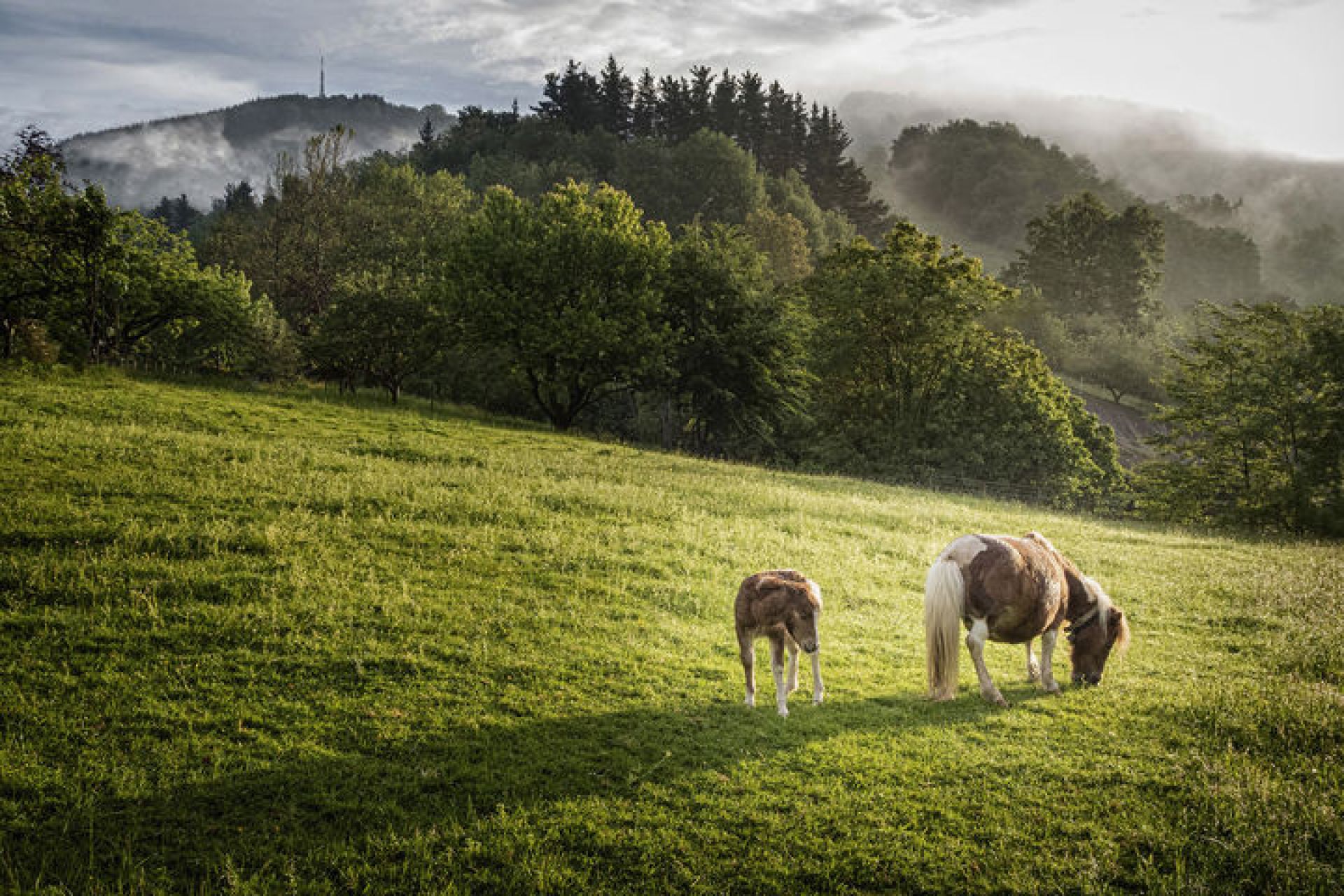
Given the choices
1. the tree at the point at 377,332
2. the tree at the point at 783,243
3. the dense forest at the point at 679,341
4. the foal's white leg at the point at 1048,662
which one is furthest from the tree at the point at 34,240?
the tree at the point at 783,243

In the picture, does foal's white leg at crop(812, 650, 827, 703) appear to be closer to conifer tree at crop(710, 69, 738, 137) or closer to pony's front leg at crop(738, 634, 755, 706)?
pony's front leg at crop(738, 634, 755, 706)

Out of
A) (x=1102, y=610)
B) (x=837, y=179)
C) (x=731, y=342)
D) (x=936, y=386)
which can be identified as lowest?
(x=1102, y=610)

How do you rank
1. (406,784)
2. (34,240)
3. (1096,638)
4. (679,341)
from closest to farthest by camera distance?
(406,784) < (1096,638) < (34,240) < (679,341)

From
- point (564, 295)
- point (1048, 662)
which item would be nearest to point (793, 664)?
point (1048, 662)

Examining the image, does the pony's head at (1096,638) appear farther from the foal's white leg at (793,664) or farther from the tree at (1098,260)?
the tree at (1098,260)

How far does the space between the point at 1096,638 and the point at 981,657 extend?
2518mm

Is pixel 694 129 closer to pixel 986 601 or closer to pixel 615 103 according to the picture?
pixel 615 103

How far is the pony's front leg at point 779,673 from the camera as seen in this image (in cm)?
874

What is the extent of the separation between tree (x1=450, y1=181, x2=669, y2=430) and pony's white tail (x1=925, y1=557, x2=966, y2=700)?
3119cm

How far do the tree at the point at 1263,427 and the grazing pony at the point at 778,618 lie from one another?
128 ft

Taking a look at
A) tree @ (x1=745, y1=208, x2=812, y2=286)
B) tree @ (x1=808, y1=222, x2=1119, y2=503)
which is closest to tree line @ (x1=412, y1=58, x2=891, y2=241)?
tree @ (x1=745, y1=208, x2=812, y2=286)

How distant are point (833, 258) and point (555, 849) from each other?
51.4 metres

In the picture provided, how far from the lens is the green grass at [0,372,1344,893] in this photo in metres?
5.88

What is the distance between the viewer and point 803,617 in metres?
8.72
